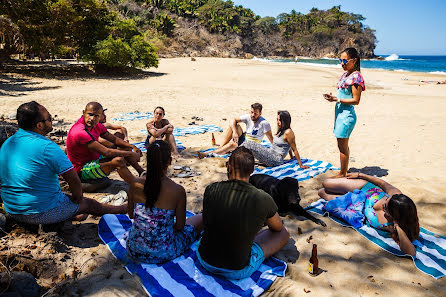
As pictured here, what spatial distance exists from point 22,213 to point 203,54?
61.5m

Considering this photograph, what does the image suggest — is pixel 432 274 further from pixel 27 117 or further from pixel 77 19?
pixel 77 19

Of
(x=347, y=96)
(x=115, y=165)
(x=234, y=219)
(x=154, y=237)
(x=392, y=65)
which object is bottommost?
(x=154, y=237)

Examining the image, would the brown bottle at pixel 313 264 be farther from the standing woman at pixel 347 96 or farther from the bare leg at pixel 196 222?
the standing woman at pixel 347 96

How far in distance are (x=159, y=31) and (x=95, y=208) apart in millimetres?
57743

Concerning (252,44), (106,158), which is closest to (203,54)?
(252,44)

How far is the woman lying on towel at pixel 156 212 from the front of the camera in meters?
2.73

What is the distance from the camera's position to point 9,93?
13523 mm

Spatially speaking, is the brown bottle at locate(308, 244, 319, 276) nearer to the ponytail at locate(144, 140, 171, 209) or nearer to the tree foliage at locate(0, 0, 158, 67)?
the ponytail at locate(144, 140, 171, 209)

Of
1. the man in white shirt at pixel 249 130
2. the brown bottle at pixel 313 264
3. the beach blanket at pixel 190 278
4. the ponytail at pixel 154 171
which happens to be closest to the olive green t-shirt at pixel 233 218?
the beach blanket at pixel 190 278

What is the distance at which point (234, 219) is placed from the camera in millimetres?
2516

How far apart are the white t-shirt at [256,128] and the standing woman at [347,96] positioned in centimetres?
142

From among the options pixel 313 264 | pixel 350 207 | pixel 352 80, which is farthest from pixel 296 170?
pixel 313 264

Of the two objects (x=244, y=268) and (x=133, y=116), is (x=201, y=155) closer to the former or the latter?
(x=244, y=268)

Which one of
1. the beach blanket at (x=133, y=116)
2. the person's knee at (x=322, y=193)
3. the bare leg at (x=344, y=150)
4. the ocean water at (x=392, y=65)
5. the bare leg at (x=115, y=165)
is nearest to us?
the bare leg at (x=115, y=165)
